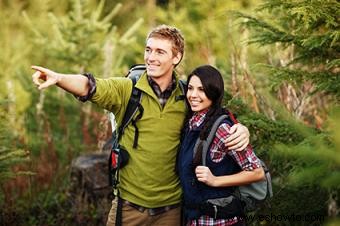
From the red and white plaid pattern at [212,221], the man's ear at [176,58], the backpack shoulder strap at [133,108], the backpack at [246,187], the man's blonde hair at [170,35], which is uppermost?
the man's blonde hair at [170,35]

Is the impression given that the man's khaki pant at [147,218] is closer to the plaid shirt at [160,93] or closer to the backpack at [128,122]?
the backpack at [128,122]

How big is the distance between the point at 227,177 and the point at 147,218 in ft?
2.29

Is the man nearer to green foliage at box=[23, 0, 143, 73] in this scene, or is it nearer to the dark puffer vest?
the dark puffer vest

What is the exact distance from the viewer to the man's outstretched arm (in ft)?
10.1

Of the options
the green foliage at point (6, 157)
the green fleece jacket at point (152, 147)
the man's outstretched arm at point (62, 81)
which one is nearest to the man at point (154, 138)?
the green fleece jacket at point (152, 147)

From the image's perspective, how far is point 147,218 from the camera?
362cm

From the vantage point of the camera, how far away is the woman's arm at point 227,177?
325 cm

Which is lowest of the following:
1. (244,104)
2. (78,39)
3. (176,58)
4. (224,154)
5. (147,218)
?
(147,218)

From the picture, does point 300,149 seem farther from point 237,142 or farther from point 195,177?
point 195,177

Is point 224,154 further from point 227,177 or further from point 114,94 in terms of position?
point 114,94

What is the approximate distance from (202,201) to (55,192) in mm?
3803

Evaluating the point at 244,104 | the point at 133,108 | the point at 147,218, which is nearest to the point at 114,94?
the point at 133,108

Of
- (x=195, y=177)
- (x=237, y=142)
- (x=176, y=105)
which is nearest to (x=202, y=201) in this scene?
(x=195, y=177)

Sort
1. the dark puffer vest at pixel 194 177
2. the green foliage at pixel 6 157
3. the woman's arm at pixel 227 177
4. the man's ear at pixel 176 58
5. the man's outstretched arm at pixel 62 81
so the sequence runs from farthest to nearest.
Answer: the green foliage at pixel 6 157, the man's ear at pixel 176 58, the dark puffer vest at pixel 194 177, the woman's arm at pixel 227 177, the man's outstretched arm at pixel 62 81
